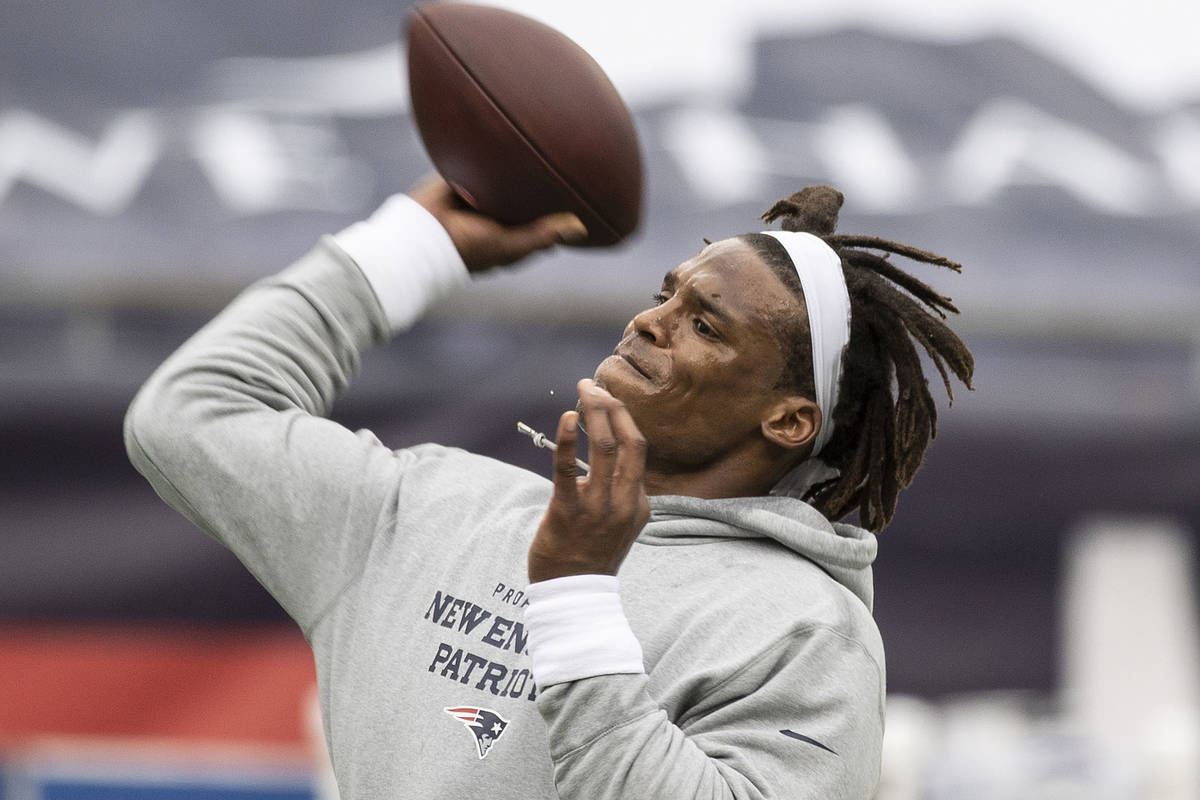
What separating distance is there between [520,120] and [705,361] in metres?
0.35

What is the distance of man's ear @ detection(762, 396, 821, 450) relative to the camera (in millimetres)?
1555

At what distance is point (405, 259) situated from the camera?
5.19 ft

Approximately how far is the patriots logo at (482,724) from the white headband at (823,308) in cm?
44

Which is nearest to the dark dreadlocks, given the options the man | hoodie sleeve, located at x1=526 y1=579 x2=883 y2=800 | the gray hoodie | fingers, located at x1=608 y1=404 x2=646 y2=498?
the man

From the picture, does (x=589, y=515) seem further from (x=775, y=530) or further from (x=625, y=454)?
(x=775, y=530)

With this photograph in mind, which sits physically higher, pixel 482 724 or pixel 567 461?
pixel 567 461

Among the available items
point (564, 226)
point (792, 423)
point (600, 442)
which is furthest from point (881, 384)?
point (600, 442)

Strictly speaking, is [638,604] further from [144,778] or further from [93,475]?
[93,475]

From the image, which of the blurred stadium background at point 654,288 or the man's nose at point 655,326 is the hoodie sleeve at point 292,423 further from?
the blurred stadium background at point 654,288

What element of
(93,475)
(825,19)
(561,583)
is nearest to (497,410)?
(93,475)

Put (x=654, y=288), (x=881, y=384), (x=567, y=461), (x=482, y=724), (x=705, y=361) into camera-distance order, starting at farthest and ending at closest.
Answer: (x=654, y=288)
(x=881, y=384)
(x=705, y=361)
(x=482, y=724)
(x=567, y=461)

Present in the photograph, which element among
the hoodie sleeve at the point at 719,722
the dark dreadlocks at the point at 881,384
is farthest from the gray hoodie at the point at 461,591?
the dark dreadlocks at the point at 881,384

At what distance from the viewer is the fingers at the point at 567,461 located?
1.22m

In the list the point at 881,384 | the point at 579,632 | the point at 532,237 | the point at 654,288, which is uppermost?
the point at 532,237
